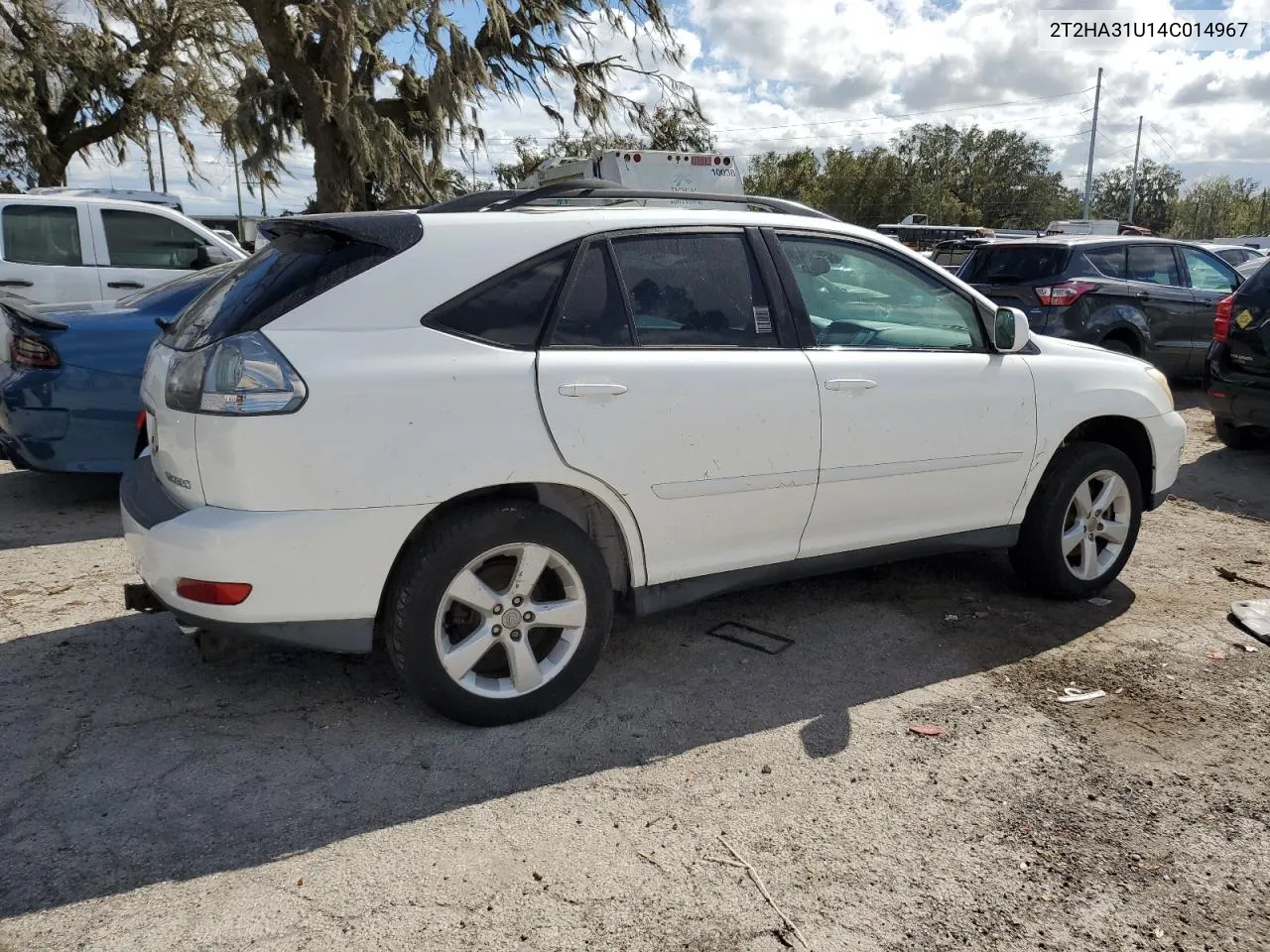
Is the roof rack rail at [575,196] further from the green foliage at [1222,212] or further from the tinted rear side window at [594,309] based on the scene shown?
the green foliage at [1222,212]

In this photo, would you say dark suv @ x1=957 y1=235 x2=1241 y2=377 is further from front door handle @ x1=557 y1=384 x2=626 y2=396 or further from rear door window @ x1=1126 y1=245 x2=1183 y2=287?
front door handle @ x1=557 y1=384 x2=626 y2=396

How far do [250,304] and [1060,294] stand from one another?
8.28 m

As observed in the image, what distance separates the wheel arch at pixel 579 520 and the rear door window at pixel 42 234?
727cm

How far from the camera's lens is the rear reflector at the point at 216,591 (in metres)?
3.04

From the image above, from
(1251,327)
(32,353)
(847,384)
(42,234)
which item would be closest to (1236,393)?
(1251,327)

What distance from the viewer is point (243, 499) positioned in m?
3.01

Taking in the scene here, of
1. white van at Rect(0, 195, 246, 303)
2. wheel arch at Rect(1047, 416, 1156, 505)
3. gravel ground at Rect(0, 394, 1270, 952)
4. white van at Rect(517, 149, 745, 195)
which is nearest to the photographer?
gravel ground at Rect(0, 394, 1270, 952)

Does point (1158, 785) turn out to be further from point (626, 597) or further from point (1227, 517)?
point (1227, 517)

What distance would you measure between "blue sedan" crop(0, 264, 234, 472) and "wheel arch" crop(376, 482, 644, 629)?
3043mm

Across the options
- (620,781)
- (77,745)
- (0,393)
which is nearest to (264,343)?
(77,745)

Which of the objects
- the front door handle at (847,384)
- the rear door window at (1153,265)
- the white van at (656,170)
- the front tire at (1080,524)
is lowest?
the front tire at (1080,524)

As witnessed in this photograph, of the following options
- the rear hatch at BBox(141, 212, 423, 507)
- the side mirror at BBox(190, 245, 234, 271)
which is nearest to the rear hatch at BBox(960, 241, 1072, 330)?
the side mirror at BBox(190, 245, 234, 271)

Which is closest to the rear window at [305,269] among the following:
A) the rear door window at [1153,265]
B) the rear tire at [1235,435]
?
the rear tire at [1235,435]

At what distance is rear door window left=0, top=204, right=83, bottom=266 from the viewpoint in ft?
29.1
